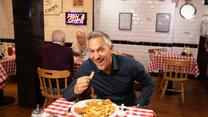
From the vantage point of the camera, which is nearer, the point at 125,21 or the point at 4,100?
the point at 4,100

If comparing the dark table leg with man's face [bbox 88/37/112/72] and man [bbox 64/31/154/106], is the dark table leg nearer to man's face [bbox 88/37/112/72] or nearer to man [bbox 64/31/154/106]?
man [bbox 64/31/154/106]

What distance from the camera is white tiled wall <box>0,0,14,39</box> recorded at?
6.46 metres

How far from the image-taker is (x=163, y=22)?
18.6 feet

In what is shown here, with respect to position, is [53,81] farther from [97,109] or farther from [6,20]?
[6,20]

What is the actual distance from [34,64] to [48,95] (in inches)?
27.4

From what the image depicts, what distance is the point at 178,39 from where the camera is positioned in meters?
5.69

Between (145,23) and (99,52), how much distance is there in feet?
13.8

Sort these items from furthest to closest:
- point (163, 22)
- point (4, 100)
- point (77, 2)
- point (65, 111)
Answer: point (77, 2) → point (163, 22) → point (4, 100) → point (65, 111)

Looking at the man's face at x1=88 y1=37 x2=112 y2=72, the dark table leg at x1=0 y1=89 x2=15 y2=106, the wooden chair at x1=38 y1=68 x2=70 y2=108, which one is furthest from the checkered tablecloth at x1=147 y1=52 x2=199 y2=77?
the man's face at x1=88 y1=37 x2=112 y2=72

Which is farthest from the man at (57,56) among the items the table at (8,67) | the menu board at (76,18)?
the menu board at (76,18)

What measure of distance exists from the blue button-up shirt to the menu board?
13.4 ft

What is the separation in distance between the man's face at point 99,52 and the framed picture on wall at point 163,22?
413 centimetres

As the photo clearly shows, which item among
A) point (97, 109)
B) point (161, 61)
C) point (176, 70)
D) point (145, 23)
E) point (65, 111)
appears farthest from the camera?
point (145, 23)

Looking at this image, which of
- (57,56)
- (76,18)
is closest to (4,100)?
(57,56)
